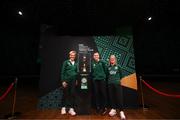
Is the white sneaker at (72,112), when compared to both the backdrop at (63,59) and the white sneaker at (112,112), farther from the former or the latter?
the white sneaker at (112,112)

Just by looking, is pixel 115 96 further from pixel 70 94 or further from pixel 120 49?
pixel 120 49

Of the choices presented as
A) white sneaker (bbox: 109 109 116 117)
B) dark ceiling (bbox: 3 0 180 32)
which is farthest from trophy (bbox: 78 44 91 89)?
dark ceiling (bbox: 3 0 180 32)

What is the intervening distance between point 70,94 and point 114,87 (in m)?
1.28

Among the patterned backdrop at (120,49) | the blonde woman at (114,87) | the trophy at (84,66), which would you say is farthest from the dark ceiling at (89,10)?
the blonde woman at (114,87)

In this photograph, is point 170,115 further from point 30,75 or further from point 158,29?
point 30,75

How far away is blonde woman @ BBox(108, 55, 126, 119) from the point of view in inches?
206

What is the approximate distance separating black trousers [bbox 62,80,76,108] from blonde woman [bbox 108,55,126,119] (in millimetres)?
1020

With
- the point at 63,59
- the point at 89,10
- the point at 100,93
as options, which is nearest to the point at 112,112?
the point at 100,93

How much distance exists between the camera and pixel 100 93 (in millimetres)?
5547

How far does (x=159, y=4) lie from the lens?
9.34 metres

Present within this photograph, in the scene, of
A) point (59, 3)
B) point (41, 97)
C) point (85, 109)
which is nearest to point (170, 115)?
point (85, 109)

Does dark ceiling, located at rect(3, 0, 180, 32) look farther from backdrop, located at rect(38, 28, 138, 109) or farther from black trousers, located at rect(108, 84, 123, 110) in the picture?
black trousers, located at rect(108, 84, 123, 110)

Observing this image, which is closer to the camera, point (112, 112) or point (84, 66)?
point (112, 112)

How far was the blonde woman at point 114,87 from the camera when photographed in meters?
5.23
